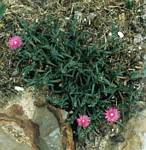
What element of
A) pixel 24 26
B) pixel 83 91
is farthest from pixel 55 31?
pixel 83 91

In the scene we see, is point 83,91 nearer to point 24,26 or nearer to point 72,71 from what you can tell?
point 72,71

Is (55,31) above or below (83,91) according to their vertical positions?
above

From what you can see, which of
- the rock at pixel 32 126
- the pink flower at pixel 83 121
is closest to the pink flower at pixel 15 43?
the rock at pixel 32 126

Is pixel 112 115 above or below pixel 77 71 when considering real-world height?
below

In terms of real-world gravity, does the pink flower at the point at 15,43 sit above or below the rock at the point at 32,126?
above

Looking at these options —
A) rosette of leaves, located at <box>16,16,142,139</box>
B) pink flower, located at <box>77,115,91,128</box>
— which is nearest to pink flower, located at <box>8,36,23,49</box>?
rosette of leaves, located at <box>16,16,142,139</box>

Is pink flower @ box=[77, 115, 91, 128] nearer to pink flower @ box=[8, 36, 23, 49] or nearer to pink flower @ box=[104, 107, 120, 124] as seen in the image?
pink flower @ box=[104, 107, 120, 124]

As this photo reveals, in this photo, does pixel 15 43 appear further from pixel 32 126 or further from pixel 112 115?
pixel 112 115

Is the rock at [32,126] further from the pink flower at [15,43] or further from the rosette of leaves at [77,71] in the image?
the pink flower at [15,43]

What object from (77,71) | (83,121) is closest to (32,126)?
(83,121)

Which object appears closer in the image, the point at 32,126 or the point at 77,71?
the point at 32,126

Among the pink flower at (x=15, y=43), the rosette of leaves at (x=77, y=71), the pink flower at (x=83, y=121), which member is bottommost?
the pink flower at (x=83, y=121)
